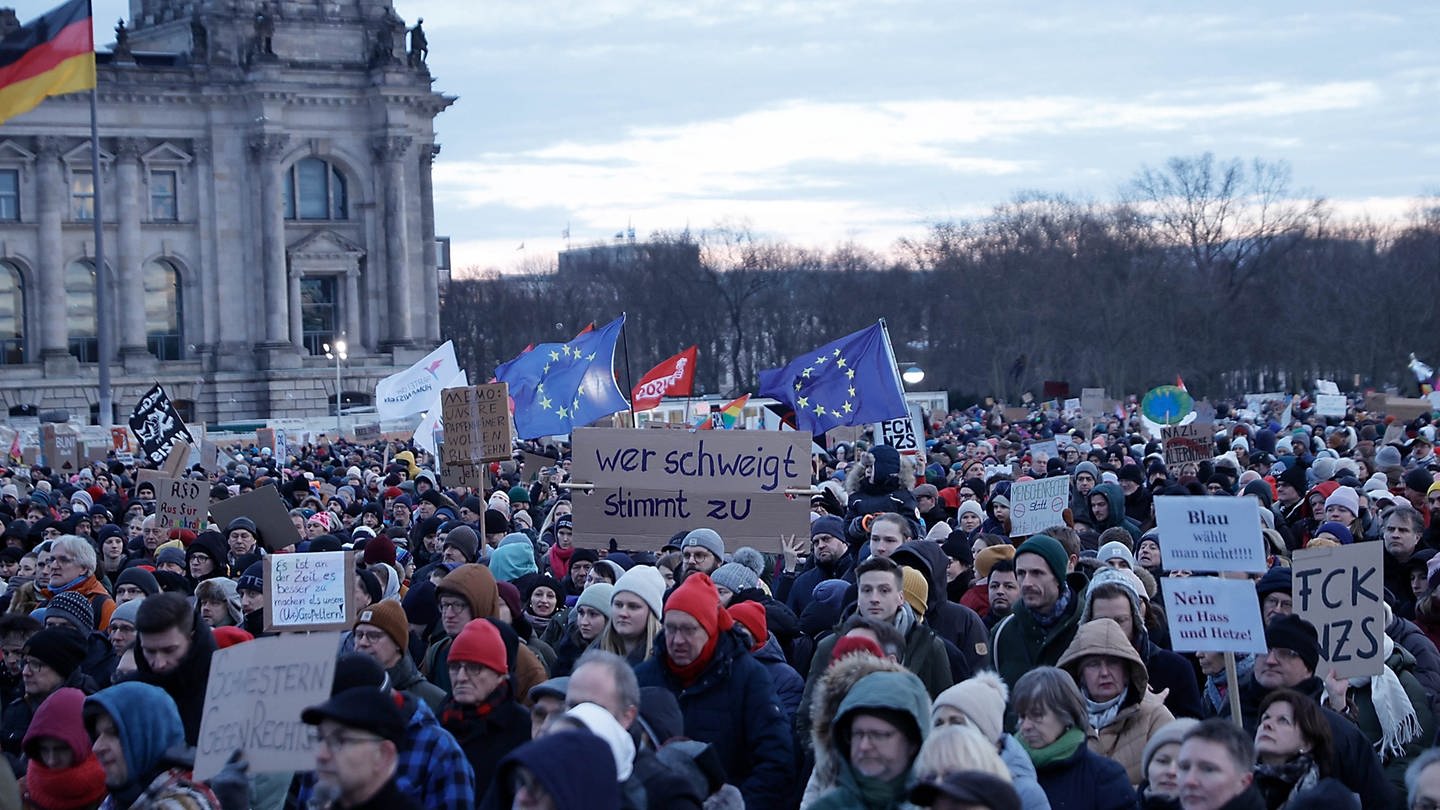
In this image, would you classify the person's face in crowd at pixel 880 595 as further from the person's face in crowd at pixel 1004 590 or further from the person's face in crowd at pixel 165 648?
the person's face in crowd at pixel 165 648

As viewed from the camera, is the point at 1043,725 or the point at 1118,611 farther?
the point at 1118,611

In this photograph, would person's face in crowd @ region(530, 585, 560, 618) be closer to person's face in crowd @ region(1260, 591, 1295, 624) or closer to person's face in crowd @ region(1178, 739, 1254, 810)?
person's face in crowd @ region(1260, 591, 1295, 624)

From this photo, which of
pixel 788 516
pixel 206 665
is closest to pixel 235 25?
pixel 788 516

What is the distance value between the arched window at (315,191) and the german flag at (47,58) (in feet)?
122

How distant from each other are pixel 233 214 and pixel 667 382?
142ft

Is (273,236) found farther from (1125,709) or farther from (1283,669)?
(1125,709)

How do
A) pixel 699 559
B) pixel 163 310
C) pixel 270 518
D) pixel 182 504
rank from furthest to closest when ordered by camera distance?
pixel 163 310, pixel 182 504, pixel 270 518, pixel 699 559

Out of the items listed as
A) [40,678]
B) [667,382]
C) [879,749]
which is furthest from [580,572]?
[667,382]

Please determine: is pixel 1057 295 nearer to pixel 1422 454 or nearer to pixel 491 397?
pixel 1422 454

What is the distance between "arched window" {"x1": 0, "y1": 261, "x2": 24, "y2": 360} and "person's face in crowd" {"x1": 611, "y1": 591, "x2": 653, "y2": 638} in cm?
6114

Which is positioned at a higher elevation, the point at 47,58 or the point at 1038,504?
the point at 47,58

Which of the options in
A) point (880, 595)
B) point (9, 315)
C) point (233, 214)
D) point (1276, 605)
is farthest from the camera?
point (233, 214)

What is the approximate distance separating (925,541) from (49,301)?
59061 millimetres

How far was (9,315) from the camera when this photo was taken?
64.8 metres
